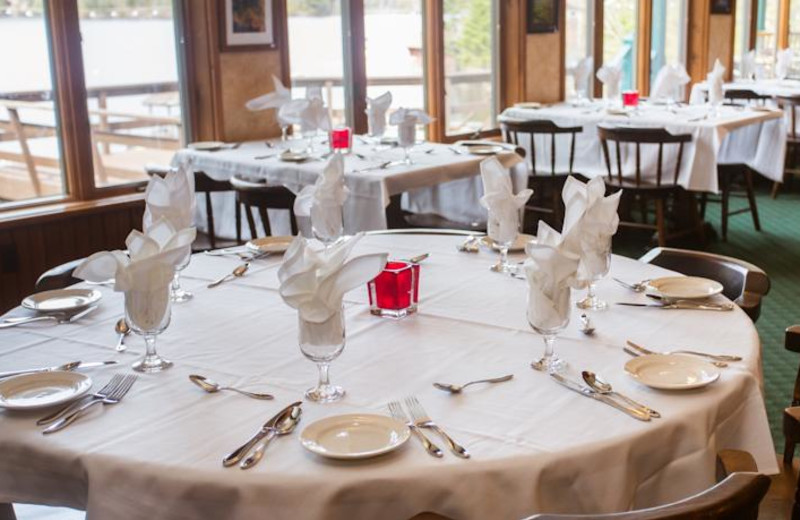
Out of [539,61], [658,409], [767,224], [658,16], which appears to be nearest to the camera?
[658,409]

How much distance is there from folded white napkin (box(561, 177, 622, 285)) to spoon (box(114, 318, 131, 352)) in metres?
0.94

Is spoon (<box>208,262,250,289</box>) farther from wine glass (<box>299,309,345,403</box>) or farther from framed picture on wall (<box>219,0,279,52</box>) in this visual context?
framed picture on wall (<box>219,0,279,52</box>)

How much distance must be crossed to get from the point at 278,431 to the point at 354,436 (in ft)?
0.41

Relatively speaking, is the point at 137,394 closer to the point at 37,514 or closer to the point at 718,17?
the point at 37,514

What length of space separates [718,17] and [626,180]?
15.0 ft

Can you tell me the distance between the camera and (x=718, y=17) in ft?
30.5

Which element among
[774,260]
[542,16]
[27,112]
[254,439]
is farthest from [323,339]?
[542,16]

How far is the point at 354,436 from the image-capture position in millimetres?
1532

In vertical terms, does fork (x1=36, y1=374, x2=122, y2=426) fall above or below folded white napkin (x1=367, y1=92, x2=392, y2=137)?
below

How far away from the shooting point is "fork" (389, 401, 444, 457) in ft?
4.85

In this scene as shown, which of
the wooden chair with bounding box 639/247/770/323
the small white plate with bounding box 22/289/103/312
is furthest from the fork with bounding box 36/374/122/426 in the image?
the wooden chair with bounding box 639/247/770/323

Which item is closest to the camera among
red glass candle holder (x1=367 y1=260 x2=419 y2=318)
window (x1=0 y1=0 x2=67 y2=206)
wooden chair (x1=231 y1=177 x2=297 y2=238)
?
red glass candle holder (x1=367 y1=260 x2=419 y2=318)

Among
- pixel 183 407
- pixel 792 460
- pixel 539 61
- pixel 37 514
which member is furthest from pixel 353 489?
pixel 539 61

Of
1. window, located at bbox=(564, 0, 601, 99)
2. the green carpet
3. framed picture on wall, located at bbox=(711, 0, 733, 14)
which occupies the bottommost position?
the green carpet
